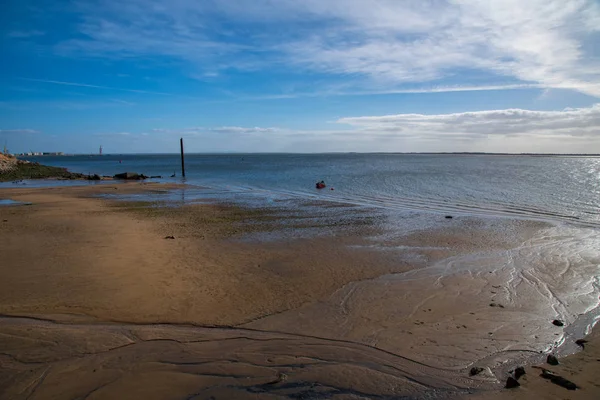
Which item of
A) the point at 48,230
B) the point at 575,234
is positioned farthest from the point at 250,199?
the point at 575,234

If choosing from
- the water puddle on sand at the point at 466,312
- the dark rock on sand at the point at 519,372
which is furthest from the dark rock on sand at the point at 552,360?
the dark rock on sand at the point at 519,372

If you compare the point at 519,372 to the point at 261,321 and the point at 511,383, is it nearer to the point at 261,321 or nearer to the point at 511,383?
the point at 511,383

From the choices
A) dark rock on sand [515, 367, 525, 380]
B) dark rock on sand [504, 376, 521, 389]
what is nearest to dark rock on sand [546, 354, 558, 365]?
dark rock on sand [515, 367, 525, 380]

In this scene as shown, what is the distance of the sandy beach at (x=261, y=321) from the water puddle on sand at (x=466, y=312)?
0.04m

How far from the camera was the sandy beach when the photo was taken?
4.73 meters

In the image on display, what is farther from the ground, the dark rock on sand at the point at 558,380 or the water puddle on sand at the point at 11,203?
the water puddle on sand at the point at 11,203

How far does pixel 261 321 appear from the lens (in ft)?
21.9

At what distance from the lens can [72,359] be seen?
5.20m

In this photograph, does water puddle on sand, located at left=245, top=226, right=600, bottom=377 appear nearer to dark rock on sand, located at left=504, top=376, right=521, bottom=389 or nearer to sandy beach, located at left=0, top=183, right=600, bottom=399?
sandy beach, located at left=0, top=183, right=600, bottom=399

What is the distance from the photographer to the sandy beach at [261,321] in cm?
473

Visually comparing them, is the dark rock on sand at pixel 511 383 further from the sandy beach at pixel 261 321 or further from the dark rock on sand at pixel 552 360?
the dark rock on sand at pixel 552 360

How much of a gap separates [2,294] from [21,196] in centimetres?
2247

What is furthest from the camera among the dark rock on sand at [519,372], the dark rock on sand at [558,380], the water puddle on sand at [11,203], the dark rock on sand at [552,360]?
the water puddle on sand at [11,203]

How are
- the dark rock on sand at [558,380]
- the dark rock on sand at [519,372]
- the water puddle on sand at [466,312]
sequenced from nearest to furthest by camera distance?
the dark rock on sand at [558,380]
the dark rock on sand at [519,372]
the water puddle on sand at [466,312]
